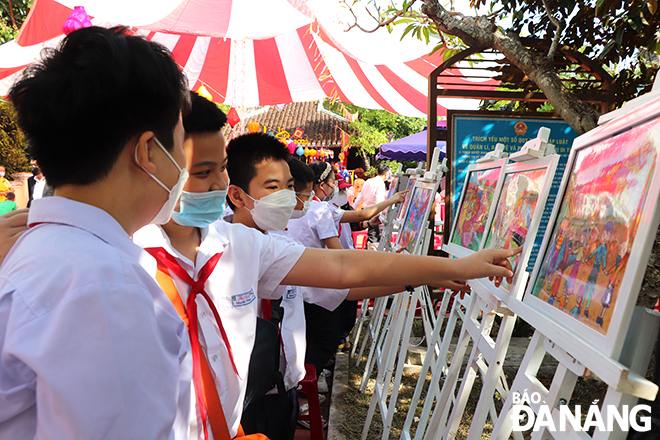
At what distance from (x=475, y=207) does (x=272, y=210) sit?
115 centimetres

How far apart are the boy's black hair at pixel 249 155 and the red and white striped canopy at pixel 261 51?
2.95 m

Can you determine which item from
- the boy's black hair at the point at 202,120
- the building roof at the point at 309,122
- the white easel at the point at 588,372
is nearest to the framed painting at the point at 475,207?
the white easel at the point at 588,372

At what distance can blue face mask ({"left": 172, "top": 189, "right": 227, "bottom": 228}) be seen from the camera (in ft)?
5.23

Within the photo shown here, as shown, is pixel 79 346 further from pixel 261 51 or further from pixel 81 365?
pixel 261 51

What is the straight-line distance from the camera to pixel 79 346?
691 mm

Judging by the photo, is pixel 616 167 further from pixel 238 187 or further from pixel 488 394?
pixel 238 187

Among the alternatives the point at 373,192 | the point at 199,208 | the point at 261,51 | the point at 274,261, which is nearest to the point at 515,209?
the point at 274,261

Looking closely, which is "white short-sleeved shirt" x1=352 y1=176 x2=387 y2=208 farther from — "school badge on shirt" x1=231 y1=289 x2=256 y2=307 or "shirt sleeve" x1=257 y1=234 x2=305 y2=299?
"school badge on shirt" x1=231 y1=289 x2=256 y2=307

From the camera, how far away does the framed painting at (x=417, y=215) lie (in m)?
3.33

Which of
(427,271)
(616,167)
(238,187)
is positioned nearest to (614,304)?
(616,167)

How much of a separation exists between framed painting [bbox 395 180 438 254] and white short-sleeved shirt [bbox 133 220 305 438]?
1.65 metres

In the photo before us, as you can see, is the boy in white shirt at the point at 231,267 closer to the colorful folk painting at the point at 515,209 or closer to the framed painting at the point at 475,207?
the colorful folk painting at the point at 515,209

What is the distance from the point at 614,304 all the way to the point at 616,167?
1.39 ft

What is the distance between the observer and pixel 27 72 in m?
0.91
